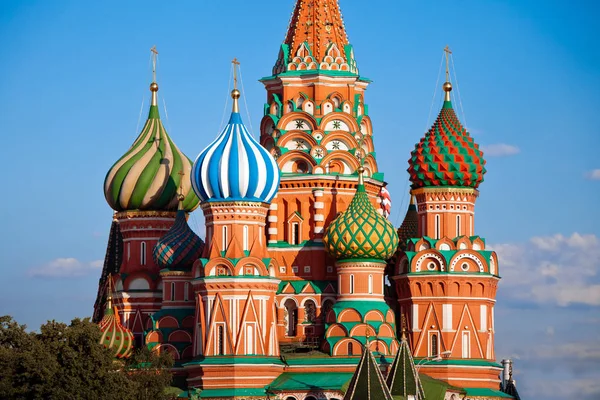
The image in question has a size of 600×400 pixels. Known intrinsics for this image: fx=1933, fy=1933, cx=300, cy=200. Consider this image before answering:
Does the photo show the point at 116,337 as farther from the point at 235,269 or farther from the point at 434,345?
the point at 434,345

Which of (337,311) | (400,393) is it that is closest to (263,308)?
(337,311)

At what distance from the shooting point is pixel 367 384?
2047 inches

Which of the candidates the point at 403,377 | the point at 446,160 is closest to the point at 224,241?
the point at 446,160

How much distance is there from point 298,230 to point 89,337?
1036 centimetres

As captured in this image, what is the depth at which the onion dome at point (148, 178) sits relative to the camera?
64.5m

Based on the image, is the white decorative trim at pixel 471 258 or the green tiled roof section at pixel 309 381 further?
the white decorative trim at pixel 471 258

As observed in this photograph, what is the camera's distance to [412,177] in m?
61.5

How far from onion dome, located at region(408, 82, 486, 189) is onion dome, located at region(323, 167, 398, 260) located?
6.76 ft

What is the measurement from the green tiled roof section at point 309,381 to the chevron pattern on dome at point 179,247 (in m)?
5.18

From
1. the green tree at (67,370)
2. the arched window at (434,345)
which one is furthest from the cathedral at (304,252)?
the green tree at (67,370)

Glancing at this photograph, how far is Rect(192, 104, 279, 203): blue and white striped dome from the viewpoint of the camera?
58.8 meters

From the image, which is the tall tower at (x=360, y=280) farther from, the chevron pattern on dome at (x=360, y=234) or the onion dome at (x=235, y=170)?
the onion dome at (x=235, y=170)

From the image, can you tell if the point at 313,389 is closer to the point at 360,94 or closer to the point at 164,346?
the point at 164,346

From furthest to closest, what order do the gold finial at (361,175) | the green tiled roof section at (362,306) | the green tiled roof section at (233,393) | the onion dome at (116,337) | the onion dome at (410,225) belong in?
the onion dome at (410,225), the gold finial at (361,175), the onion dome at (116,337), the green tiled roof section at (362,306), the green tiled roof section at (233,393)
